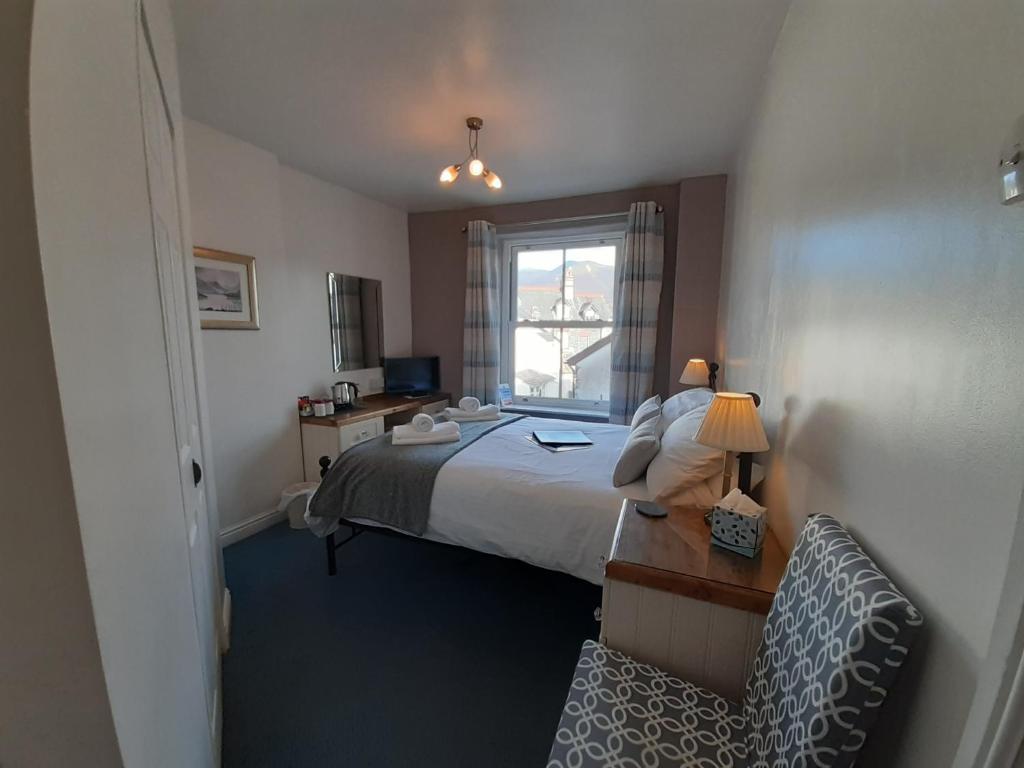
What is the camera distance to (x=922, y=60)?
670 millimetres

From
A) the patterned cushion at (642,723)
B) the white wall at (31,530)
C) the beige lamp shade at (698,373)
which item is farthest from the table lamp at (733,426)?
the beige lamp shade at (698,373)

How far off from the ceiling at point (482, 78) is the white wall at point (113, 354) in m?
1.10

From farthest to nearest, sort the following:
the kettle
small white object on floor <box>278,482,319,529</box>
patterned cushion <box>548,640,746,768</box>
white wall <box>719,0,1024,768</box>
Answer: the kettle < small white object on floor <box>278,482,319,529</box> < patterned cushion <box>548,640,746,768</box> < white wall <box>719,0,1024,768</box>

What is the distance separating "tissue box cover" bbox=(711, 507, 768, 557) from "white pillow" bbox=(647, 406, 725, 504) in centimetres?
38

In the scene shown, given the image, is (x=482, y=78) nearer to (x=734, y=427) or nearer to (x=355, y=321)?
(x=734, y=427)

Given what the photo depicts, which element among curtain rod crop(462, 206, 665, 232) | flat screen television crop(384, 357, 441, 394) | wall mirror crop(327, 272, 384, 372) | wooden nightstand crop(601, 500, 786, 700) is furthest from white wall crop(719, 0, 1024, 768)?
flat screen television crop(384, 357, 441, 394)

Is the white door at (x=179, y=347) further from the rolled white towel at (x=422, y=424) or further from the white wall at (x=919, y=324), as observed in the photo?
the white wall at (x=919, y=324)

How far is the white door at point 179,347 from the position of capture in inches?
38.9

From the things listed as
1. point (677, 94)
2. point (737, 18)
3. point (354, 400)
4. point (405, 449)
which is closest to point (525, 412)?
point (354, 400)

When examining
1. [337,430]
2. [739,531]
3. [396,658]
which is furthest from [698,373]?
[337,430]

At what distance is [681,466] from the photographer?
1602mm

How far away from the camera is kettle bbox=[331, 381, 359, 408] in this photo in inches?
127

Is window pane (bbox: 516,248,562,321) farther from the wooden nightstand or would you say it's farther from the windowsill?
the wooden nightstand

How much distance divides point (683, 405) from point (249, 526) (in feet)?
9.55
